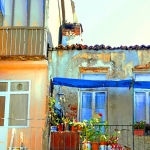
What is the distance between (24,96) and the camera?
51.0 ft

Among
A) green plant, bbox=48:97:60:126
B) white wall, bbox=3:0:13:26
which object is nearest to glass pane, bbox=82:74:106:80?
green plant, bbox=48:97:60:126

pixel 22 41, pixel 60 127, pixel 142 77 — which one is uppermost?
pixel 22 41

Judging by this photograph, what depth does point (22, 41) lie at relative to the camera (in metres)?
15.4

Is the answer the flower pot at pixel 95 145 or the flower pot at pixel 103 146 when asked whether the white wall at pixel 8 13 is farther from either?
the flower pot at pixel 103 146

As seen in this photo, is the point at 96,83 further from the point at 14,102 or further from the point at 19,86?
the point at 14,102

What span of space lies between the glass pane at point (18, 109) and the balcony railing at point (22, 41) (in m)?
1.62

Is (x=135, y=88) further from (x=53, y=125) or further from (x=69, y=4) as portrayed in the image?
(x=69, y=4)

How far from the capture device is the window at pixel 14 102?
15328mm

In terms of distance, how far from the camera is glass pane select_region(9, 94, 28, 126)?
15.3 meters

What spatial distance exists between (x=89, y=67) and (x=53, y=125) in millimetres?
2637

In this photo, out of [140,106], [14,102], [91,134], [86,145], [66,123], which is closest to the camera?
[86,145]

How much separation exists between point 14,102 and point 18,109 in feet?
1.00

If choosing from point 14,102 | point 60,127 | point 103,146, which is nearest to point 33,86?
point 14,102

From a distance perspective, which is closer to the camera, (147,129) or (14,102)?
(147,129)
